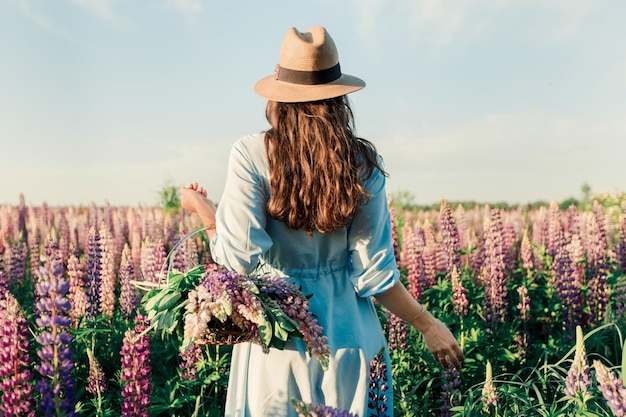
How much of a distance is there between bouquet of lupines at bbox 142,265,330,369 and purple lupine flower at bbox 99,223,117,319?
3.26 metres

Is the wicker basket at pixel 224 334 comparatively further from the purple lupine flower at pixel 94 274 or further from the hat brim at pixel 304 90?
the purple lupine flower at pixel 94 274

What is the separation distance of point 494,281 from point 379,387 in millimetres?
2896

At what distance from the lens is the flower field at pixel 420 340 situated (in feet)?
12.1

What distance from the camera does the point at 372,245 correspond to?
329 cm

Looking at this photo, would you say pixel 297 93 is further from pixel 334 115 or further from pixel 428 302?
pixel 428 302

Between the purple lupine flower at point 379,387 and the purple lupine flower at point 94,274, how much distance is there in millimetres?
3110

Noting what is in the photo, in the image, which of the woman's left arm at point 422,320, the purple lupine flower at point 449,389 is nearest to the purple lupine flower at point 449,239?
the purple lupine flower at point 449,389

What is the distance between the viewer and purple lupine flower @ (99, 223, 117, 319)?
6.12 m

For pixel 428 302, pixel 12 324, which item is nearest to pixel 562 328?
pixel 428 302

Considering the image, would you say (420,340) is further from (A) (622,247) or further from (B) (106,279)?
(A) (622,247)

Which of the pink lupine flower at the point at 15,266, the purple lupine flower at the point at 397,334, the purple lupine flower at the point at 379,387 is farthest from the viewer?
the pink lupine flower at the point at 15,266

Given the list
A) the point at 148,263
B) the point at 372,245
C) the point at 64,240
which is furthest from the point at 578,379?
the point at 64,240

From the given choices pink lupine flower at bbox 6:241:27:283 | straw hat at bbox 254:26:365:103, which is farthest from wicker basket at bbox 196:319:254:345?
pink lupine flower at bbox 6:241:27:283

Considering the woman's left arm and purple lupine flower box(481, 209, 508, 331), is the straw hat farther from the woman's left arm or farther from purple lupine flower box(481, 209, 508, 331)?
purple lupine flower box(481, 209, 508, 331)
